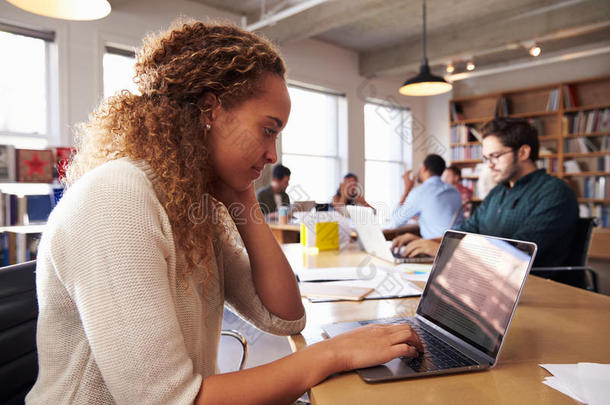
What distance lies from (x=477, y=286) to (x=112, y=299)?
69 cm

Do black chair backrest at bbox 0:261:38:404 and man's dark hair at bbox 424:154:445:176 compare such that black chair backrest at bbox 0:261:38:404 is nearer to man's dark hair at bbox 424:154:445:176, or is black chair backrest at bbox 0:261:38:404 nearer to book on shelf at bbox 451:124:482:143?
man's dark hair at bbox 424:154:445:176

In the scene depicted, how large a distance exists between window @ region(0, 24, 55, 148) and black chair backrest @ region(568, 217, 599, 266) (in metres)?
4.34

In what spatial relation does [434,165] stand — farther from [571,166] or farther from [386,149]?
[386,149]

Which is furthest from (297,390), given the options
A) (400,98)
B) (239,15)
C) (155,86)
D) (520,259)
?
(400,98)

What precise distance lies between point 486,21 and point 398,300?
18.0 ft

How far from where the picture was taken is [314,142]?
255 inches

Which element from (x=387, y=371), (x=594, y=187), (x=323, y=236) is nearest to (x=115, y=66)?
(x=323, y=236)

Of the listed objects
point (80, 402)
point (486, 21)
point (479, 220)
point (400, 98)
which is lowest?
point (80, 402)

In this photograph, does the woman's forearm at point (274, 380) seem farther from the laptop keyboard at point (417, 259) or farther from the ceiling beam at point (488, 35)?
the ceiling beam at point (488, 35)

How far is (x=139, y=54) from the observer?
86 centimetres

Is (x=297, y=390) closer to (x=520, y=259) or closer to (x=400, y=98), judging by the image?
(x=520, y=259)

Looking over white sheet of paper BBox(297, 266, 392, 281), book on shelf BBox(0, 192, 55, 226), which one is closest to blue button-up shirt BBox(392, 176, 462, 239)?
white sheet of paper BBox(297, 266, 392, 281)

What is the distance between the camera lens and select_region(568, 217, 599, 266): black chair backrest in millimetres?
2025

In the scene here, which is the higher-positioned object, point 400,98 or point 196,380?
point 400,98
